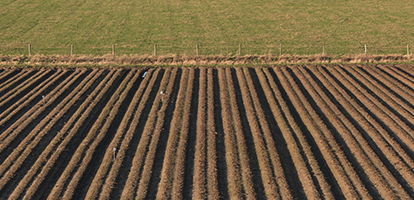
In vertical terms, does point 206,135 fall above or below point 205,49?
below

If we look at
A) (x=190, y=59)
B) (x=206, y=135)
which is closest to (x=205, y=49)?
(x=190, y=59)

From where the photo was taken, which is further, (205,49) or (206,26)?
(206,26)

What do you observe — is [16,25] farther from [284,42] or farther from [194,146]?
[194,146]

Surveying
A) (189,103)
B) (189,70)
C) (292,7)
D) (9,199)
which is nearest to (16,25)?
(189,70)

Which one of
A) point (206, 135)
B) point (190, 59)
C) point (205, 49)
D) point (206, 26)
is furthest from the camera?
point (206, 26)

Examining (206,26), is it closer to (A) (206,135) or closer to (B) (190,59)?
(B) (190,59)

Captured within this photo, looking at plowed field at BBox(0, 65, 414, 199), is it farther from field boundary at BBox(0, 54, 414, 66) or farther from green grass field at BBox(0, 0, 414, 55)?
green grass field at BBox(0, 0, 414, 55)

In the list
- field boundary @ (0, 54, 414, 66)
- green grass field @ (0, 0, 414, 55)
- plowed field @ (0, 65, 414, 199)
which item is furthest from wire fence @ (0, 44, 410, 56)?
plowed field @ (0, 65, 414, 199)
